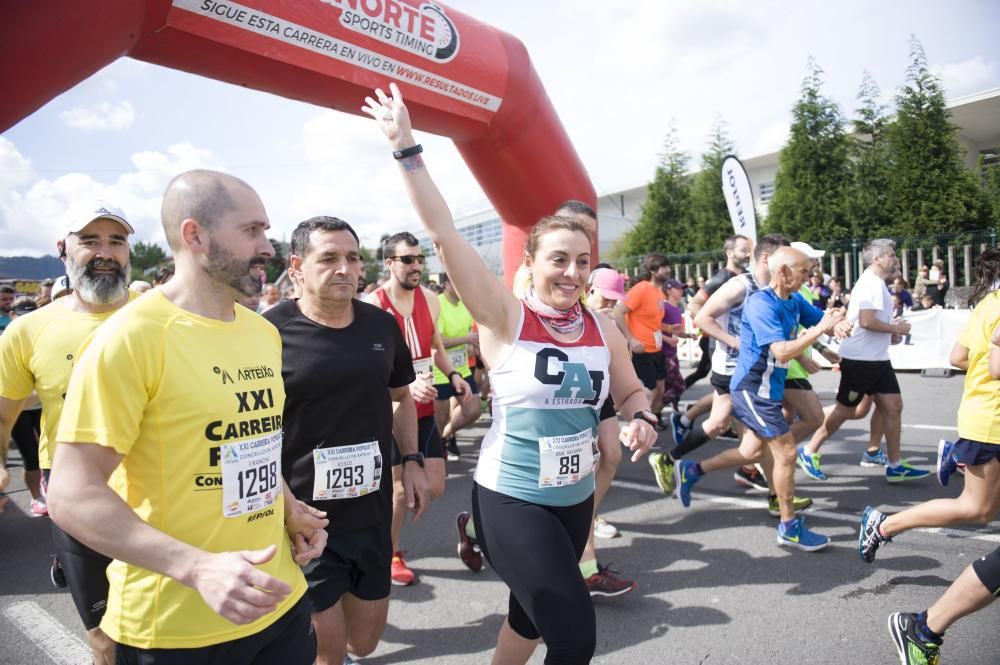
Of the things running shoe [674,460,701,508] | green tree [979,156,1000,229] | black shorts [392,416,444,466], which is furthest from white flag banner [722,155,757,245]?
green tree [979,156,1000,229]

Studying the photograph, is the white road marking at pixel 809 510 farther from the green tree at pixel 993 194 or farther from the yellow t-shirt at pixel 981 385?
the green tree at pixel 993 194

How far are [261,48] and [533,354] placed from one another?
2.93 meters

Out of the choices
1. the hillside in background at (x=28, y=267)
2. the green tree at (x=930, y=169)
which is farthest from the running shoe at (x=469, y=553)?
the green tree at (x=930, y=169)

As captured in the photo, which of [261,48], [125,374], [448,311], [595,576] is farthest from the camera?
[448,311]

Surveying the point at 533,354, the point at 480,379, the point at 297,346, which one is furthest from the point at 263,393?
the point at 480,379

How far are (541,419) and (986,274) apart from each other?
267cm

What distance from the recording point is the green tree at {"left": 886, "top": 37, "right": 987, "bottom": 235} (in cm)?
1672

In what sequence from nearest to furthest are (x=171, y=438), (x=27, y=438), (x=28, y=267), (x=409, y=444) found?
(x=171, y=438), (x=409, y=444), (x=27, y=438), (x=28, y=267)

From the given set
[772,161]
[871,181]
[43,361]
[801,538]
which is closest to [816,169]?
[871,181]

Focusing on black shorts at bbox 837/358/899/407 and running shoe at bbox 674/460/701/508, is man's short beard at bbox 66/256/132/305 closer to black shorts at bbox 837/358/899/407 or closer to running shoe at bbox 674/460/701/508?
running shoe at bbox 674/460/701/508

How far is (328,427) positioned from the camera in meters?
2.57

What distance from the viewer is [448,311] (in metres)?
7.21

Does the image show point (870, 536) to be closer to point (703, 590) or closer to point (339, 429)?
point (703, 590)

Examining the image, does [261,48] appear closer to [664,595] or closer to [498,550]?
[498,550]
